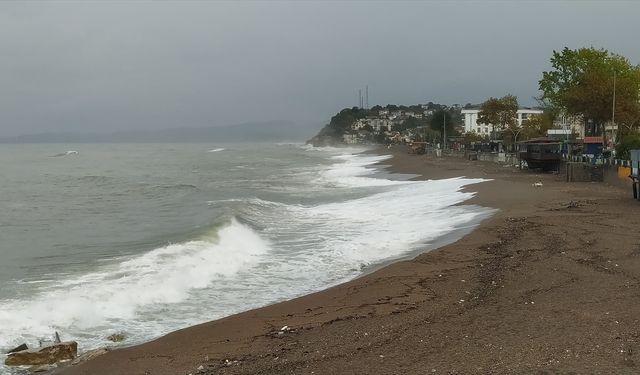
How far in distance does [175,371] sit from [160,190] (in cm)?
3405

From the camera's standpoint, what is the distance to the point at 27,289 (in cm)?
1315

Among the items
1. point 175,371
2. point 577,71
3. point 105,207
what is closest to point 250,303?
point 175,371

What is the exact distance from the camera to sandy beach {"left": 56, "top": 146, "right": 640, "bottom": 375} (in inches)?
262

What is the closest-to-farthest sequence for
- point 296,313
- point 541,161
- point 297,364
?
point 297,364, point 296,313, point 541,161

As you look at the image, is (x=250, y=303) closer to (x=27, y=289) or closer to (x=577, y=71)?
(x=27, y=289)

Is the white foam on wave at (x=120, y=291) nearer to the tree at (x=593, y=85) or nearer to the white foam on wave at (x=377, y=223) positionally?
the white foam on wave at (x=377, y=223)

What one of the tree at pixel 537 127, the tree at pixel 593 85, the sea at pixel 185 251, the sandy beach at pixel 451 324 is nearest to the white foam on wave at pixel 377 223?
the sea at pixel 185 251

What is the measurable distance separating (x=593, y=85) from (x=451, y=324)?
39345mm

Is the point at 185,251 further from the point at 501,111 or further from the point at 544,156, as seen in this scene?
the point at 501,111

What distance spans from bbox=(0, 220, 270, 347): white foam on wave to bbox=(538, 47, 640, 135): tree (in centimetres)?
3320

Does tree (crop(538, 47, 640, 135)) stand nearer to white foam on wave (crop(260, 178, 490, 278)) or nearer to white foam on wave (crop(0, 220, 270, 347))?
white foam on wave (crop(260, 178, 490, 278))

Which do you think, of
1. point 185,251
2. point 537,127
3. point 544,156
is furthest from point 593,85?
point 537,127

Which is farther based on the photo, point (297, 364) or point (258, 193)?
point (258, 193)

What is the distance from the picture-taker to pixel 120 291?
1233 centimetres
